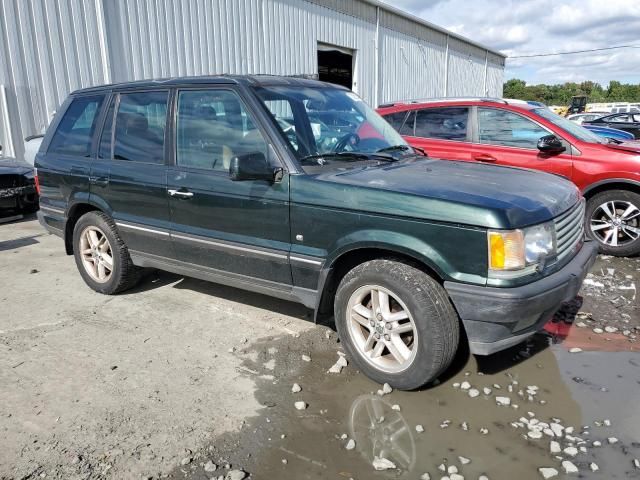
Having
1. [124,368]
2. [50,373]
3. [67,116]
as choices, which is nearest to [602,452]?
[124,368]

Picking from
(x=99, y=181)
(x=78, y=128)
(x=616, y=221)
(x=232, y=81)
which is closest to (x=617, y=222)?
(x=616, y=221)

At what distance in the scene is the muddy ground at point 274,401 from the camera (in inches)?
99.8

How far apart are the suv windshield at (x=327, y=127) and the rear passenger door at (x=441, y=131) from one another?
2.39 m

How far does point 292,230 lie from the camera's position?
339cm

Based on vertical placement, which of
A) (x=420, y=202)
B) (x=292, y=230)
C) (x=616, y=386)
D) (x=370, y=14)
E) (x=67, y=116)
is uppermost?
(x=370, y=14)

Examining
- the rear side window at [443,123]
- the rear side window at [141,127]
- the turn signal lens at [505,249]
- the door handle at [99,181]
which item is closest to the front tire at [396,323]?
the turn signal lens at [505,249]

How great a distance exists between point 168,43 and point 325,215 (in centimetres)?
893

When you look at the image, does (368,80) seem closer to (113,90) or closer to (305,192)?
(113,90)

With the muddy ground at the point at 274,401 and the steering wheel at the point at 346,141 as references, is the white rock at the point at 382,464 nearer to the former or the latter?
the muddy ground at the point at 274,401

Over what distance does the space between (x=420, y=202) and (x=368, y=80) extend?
1541 centimetres

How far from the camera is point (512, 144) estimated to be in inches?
245

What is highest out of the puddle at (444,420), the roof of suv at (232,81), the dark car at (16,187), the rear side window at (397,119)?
the roof of suv at (232,81)

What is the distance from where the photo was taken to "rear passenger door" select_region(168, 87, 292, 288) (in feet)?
11.4

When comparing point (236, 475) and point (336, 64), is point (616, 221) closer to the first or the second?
point (236, 475)
